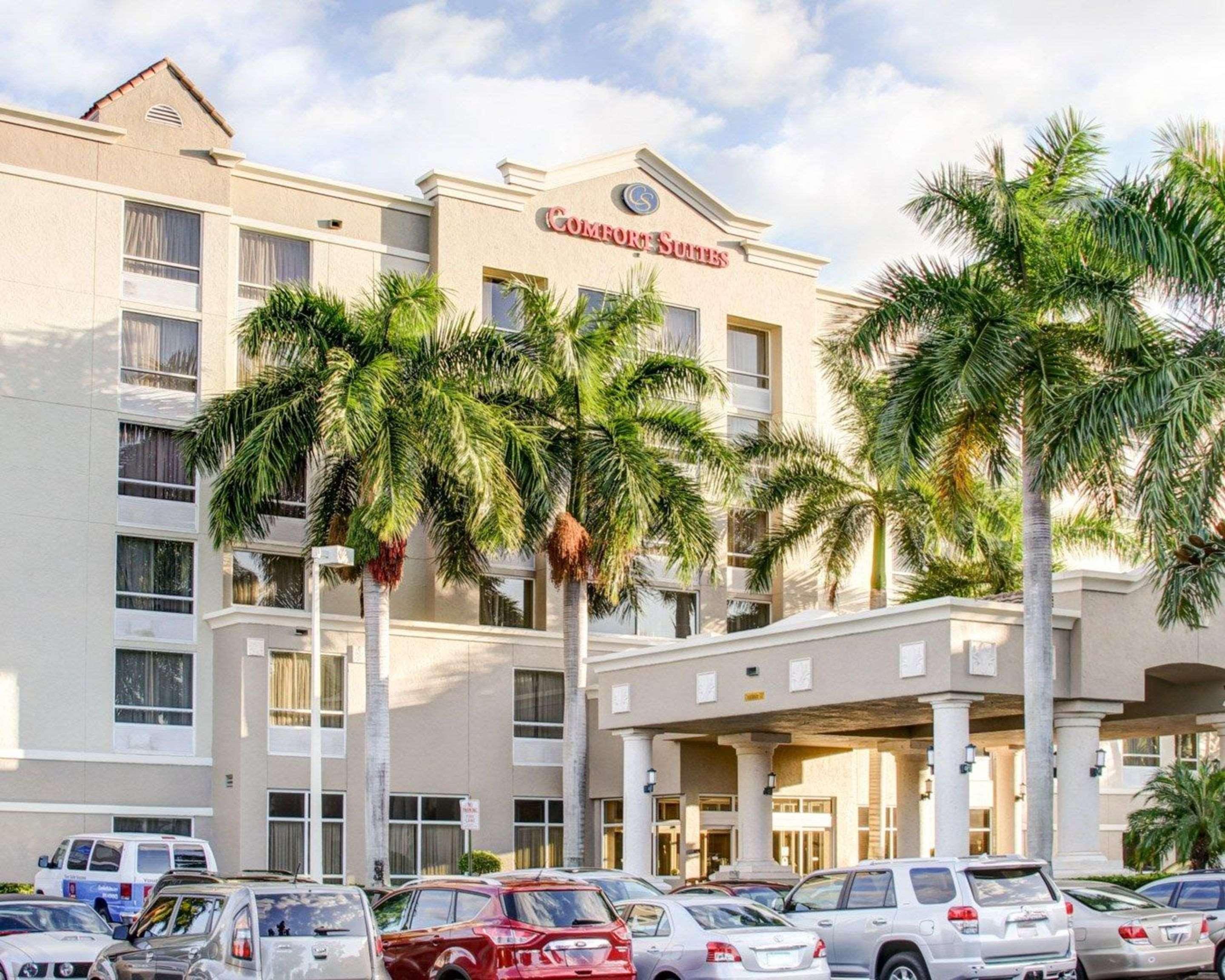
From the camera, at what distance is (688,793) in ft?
130

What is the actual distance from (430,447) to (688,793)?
1095cm

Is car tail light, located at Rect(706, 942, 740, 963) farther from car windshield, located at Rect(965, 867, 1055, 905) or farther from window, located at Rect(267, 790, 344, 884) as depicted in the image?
window, located at Rect(267, 790, 344, 884)

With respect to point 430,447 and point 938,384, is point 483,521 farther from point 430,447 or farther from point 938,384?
point 938,384

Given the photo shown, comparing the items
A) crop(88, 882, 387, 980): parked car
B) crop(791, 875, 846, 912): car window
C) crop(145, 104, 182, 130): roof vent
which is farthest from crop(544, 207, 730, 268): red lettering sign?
crop(88, 882, 387, 980): parked car

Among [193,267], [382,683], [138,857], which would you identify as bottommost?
[138,857]

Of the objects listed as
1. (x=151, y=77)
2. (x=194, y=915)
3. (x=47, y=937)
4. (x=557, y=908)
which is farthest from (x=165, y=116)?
(x=557, y=908)

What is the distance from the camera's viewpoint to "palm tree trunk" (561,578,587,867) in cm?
3672

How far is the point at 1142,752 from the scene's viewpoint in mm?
51812

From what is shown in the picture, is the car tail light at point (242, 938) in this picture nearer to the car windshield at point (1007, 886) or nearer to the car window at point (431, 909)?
the car window at point (431, 909)

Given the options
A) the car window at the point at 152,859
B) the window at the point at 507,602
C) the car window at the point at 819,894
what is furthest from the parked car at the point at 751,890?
the window at the point at 507,602

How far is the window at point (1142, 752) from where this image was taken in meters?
51.2

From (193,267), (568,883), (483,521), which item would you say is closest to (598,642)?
(483,521)

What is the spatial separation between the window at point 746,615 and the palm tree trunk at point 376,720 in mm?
13033

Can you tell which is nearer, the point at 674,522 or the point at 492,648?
the point at 674,522
